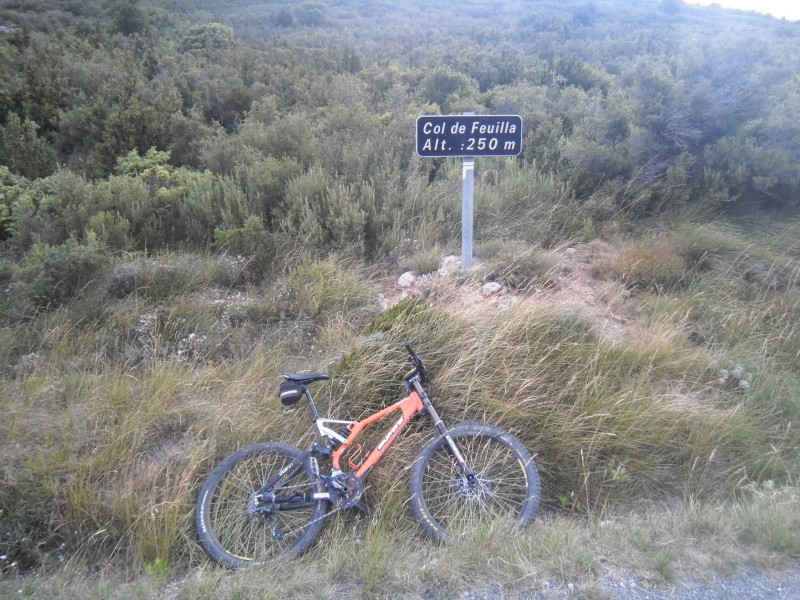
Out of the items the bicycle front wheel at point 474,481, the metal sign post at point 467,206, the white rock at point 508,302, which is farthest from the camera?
the metal sign post at point 467,206

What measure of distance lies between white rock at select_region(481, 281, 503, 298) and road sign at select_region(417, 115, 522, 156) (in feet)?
3.87

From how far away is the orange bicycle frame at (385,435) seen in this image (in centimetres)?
369

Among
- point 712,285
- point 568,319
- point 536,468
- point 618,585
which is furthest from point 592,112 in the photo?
point 618,585

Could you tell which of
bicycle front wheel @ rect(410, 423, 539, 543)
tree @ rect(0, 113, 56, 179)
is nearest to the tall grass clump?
bicycle front wheel @ rect(410, 423, 539, 543)

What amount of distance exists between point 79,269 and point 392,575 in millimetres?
4382

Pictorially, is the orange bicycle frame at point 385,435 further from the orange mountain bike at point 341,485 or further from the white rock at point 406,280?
the white rock at point 406,280

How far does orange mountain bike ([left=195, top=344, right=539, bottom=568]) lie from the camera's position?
3.52 m

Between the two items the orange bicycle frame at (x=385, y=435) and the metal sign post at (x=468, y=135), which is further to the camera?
the metal sign post at (x=468, y=135)

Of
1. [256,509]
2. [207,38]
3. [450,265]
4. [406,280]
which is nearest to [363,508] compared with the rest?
[256,509]

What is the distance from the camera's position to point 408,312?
4.92 metres

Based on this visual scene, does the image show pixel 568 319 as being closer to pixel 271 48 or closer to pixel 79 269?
pixel 79 269

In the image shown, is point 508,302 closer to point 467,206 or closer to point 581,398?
point 467,206

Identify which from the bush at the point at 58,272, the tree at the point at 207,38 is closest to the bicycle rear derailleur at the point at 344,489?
the bush at the point at 58,272

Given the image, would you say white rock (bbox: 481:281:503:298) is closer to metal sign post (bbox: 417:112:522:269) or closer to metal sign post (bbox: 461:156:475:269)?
metal sign post (bbox: 461:156:475:269)
